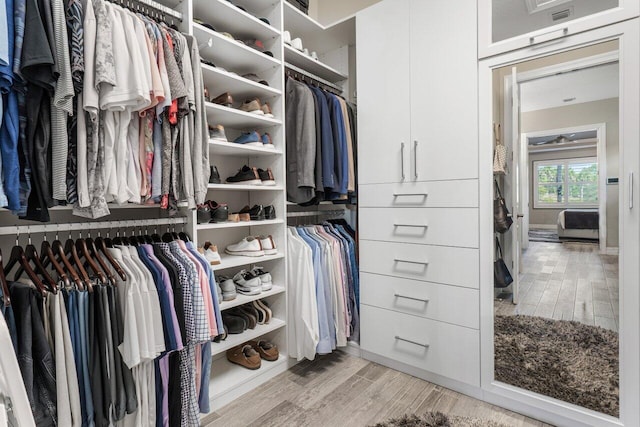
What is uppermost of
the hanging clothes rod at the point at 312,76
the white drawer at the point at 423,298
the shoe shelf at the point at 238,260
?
the hanging clothes rod at the point at 312,76

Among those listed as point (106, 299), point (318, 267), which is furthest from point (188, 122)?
point (318, 267)

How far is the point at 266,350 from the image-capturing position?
2.04 metres

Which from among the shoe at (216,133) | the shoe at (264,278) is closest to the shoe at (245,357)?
the shoe at (264,278)

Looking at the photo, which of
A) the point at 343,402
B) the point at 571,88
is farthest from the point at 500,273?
the point at 343,402

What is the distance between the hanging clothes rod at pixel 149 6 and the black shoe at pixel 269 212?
1.05 m

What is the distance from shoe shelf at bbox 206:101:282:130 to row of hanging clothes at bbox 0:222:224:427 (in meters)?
0.71

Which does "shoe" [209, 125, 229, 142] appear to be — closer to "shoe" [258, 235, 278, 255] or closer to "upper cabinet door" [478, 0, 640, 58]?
"shoe" [258, 235, 278, 255]

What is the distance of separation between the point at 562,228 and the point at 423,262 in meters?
0.68

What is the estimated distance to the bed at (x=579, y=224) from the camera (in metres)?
1.50

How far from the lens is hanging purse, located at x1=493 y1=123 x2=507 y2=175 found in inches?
66.6

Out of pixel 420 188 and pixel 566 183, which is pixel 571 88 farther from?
pixel 420 188

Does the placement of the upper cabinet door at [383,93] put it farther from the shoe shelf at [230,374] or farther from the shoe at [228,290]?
the shoe shelf at [230,374]

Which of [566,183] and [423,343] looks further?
[423,343]

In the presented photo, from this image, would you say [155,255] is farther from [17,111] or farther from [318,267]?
[318,267]
